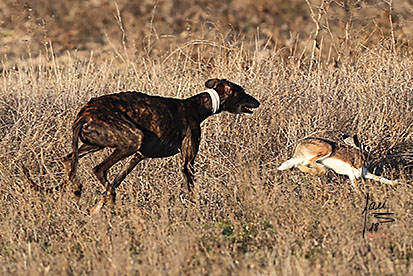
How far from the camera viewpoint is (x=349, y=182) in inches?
244

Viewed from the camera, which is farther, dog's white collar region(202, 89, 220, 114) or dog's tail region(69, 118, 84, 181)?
dog's white collar region(202, 89, 220, 114)

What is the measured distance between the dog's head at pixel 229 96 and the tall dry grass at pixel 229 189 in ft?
1.60

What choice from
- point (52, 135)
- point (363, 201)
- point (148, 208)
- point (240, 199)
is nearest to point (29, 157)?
point (52, 135)

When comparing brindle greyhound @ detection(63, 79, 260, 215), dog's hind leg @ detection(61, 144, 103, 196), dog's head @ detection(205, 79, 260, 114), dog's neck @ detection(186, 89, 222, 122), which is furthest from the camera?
dog's head @ detection(205, 79, 260, 114)

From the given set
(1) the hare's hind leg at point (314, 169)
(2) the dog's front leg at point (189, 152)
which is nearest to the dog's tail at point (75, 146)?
(2) the dog's front leg at point (189, 152)

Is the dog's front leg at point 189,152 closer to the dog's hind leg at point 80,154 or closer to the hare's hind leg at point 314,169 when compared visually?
the dog's hind leg at point 80,154

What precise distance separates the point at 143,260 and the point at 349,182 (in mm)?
2743

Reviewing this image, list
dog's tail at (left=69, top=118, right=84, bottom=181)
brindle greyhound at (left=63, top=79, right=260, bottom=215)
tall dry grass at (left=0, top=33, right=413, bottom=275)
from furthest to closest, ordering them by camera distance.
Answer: brindle greyhound at (left=63, top=79, right=260, bottom=215)
dog's tail at (left=69, top=118, right=84, bottom=181)
tall dry grass at (left=0, top=33, right=413, bottom=275)

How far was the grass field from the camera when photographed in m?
4.30

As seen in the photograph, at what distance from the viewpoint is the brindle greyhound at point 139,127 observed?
5.32 m

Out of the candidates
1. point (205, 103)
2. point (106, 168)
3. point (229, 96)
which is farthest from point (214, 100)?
point (106, 168)

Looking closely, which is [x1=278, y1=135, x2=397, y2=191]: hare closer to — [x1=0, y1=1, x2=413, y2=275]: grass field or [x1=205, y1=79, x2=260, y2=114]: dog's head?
[x1=0, y1=1, x2=413, y2=275]: grass field

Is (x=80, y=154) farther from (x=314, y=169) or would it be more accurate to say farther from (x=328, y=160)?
(x=328, y=160)

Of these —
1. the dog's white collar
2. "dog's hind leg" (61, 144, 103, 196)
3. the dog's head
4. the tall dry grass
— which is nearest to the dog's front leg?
the tall dry grass
